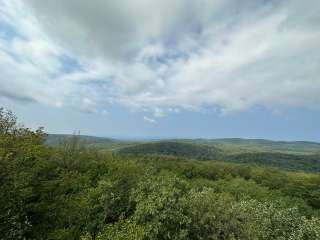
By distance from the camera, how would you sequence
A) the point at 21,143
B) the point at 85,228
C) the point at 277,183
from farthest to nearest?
the point at 277,183, the point at 85,228, the point at 21,143

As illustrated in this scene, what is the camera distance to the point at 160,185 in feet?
129

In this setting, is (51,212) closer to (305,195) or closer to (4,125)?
(4,125)

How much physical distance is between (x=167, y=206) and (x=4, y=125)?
1041 inches

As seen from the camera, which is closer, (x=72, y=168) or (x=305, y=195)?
(x=72, y=168)

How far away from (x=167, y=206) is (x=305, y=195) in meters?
90.4

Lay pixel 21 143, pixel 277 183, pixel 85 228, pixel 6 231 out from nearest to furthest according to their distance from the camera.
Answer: pixel 6 231 < pixel 21 143 < pixel 85 228 < pixel 277 183

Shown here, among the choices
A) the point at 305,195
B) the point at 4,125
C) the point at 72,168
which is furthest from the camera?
the point at 305,195

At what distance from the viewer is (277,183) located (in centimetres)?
12550

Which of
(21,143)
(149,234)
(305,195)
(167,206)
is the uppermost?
(21,143)

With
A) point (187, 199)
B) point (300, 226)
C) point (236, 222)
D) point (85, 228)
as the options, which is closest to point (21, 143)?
point (85, 228)

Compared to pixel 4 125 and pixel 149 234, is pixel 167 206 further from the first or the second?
pixel 4 125

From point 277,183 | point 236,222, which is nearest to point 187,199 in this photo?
point 236,222

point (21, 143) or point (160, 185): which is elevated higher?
point (21, 143)

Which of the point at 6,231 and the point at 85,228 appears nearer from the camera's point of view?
the point at 6,231
